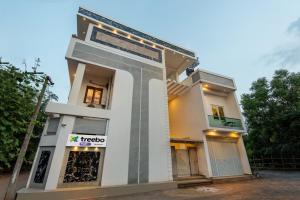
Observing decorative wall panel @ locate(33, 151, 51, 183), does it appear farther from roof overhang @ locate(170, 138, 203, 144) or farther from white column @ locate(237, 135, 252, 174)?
white column @ locate(237, 135, 252, 174)

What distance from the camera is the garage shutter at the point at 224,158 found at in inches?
467

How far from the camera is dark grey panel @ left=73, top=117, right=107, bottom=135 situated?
8617 mm

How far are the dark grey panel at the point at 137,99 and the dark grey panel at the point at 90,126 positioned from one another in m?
1.77

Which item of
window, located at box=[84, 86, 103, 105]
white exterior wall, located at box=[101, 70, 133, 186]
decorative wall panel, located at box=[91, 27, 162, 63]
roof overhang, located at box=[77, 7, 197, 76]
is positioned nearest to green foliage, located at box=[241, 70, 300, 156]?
roof overhang, located at box=[77, 7, 197, 76]

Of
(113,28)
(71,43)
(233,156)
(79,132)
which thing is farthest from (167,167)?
(113,28)

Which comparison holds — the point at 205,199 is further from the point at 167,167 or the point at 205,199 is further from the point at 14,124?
the point at 14,124

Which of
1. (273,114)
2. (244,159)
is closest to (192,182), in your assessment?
(244,159)

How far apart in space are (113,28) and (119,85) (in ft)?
17.2

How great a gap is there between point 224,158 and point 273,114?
12.2 metres

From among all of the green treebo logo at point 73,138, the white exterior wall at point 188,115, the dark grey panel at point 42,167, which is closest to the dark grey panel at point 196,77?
the white exterior wall at point 188,115

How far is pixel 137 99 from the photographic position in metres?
10.8

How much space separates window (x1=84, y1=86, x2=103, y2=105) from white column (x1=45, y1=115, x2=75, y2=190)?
2638 millimetres

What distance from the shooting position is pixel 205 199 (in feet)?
21.5

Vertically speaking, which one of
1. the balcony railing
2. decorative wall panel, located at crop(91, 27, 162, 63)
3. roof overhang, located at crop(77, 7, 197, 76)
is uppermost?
roof overhang, located at crop(77, 7, 197, 76)
